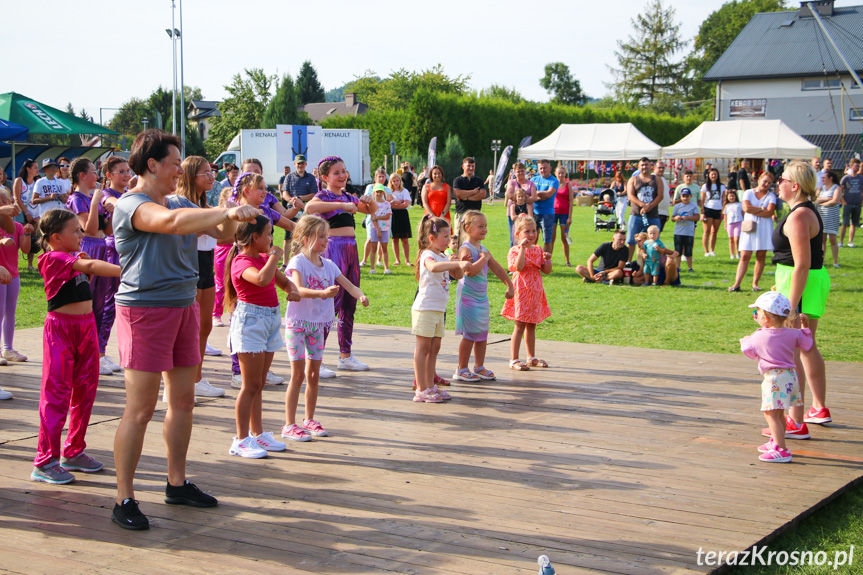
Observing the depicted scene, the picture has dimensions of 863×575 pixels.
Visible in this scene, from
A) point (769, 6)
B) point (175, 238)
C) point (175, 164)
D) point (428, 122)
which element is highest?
point (769, 6)

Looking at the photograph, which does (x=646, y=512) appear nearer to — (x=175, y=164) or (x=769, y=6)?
(x=175, y=164)

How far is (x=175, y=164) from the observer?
3.86 meters

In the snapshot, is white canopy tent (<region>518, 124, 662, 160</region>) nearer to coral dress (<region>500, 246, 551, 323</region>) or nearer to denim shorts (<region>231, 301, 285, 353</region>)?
coral dress (<region>500, 246, 551, 323</region>)

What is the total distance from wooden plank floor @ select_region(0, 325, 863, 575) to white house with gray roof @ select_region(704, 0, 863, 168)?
54108 mm

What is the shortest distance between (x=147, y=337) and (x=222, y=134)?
65.9 m

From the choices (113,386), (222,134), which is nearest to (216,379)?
(113,386)

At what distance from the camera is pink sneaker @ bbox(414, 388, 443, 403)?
650 centimetres

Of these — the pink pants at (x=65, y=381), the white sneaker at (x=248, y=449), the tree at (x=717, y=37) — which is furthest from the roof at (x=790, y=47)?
the pink pants at (x=65, y=381)

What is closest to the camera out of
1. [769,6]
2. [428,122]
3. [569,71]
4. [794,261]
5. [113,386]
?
[794,261]

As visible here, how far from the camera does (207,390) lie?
21.7 ft

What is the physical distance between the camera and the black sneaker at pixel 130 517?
3803 millimetres

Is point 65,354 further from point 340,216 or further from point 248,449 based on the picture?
point 340,216

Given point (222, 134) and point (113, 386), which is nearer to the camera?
point (113, 386)

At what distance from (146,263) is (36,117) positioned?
763 inches
